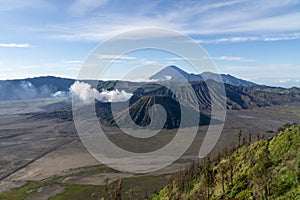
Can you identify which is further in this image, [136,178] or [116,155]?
[116,155]

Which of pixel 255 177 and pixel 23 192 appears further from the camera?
pixel 23 192

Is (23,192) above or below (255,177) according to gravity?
below

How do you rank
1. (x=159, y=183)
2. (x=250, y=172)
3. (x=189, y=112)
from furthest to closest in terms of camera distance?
1. (x=189, y=112)
2. (x=159, y=183)
3. (x=250, y=172)

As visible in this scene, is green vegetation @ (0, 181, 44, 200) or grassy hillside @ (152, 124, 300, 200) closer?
grassy hillside @ (152, 124, 300, 200)

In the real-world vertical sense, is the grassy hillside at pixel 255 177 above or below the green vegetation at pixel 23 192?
above

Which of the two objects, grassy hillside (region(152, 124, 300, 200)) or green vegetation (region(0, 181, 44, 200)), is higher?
grassy hillside (region(152, 124, 300, 200))

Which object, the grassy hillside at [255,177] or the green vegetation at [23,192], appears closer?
the grassy hillside at [255,177]

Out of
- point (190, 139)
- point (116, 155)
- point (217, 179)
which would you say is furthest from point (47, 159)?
point (217, 179)

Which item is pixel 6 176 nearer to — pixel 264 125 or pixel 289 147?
pixel 289 147
